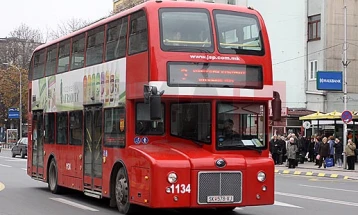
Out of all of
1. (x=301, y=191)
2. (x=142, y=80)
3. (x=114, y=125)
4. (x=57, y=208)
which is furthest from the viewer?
(x=301, y=191)

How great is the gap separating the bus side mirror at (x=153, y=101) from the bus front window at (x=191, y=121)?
0.99 meters

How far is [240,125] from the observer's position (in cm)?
1301

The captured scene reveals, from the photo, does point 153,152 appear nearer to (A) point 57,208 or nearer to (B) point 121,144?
(B) point 121,144

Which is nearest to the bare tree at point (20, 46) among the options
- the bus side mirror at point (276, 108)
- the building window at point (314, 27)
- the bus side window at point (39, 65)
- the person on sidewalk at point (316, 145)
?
the building window at point (314, 27)

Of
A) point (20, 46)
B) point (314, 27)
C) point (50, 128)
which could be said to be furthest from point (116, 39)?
point (20, 46)

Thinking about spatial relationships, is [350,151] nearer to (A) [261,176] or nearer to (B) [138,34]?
(A) [261,176]

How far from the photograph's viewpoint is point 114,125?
14469 millimetres

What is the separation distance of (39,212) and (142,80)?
3.76m

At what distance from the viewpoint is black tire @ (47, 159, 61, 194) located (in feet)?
62.1

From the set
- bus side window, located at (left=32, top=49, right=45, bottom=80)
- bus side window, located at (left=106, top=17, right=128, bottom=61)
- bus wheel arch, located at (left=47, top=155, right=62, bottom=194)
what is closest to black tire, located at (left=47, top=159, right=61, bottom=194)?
bus wheel arch, located at (left=47, top=155, right=62, bottom=194)

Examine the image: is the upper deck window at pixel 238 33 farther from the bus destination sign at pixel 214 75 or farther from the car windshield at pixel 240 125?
the car windshield at pixel 240 125

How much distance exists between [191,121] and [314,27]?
38.4 metres

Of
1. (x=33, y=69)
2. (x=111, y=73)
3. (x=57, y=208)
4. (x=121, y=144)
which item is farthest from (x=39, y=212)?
(x=33, y=69)

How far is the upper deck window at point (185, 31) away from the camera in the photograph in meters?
12.9
